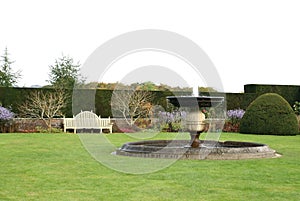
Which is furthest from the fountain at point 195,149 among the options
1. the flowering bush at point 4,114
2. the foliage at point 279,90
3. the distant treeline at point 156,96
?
the foliage at point 279,90

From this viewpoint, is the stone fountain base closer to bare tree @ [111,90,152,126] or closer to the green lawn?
the green lawn

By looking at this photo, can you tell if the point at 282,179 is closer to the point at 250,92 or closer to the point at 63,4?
the point at 63,4

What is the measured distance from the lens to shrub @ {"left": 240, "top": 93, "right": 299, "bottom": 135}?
65.3 feet

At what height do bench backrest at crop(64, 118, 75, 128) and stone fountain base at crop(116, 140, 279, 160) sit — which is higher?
bench backrest at crop(64, 118, 75, 128)

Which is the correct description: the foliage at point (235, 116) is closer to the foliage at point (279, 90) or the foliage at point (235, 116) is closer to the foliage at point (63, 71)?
the foliage at point (279, 90)

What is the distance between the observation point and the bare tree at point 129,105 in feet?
72.9

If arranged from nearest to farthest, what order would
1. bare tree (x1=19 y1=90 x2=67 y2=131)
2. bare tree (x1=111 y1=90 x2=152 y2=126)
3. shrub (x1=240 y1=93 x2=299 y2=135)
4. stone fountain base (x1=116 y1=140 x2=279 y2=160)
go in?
1. stone fountain base (x1=116 y1=140 x2=279 y2=160)
2. shrub (x1=240 y1=93 x2=299 y2=135)
3. bare tree (x1=19 y1=90 x2=67 y2=131)
4. bare tree (x1=111 y1=90 x2=152 y2=126)

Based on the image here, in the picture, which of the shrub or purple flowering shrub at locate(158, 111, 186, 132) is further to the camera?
purple flowering shrub at locate(158, 111, 186, 132)

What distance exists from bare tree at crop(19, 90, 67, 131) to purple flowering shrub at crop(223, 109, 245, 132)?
7.89 metres

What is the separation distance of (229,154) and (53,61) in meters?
21.5

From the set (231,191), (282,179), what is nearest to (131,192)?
(231,191)

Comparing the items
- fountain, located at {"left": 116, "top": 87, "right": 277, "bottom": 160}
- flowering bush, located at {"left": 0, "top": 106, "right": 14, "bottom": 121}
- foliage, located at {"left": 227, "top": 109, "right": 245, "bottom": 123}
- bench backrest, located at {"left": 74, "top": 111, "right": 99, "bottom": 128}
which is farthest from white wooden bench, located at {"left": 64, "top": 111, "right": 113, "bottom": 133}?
fountain, located at {"left": 116, "top": 87, "right": 277, "bottom": 160}

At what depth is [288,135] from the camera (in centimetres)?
1988

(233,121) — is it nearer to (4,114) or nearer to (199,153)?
(4,114)
